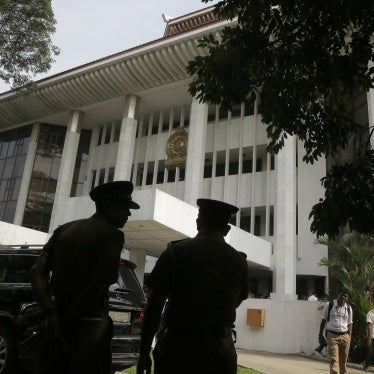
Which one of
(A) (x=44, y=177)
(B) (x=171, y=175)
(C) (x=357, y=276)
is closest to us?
(C) (x=357, y=276)

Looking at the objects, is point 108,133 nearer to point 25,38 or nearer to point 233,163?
point 233,163

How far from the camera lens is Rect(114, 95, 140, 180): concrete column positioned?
2578 centimetres

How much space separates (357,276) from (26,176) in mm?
25291

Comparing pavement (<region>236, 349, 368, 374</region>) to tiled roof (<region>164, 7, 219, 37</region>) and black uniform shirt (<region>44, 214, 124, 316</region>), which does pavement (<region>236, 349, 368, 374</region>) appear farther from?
tiled roof (<region>164, 7, 219, 37</region>)

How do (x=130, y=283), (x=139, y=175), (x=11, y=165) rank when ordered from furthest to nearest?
(x=11, y=165) → (x=139, y=175) → (x=130, y=283)

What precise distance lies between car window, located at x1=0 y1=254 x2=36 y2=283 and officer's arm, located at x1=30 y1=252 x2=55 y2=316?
10.2 ft

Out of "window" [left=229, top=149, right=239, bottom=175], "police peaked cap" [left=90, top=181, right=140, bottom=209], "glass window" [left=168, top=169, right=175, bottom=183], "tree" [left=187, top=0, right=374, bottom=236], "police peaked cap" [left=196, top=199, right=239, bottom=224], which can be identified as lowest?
"police peaked cap" [left=196, top=199, right=239, bottom=224]

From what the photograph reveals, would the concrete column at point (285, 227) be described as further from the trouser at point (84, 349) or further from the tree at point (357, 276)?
the trouser at point (84, 349)

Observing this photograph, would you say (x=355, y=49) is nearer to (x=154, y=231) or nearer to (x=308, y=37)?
(x=308, y=37)

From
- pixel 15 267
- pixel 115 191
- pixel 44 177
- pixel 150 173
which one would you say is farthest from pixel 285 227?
pixel 115 191

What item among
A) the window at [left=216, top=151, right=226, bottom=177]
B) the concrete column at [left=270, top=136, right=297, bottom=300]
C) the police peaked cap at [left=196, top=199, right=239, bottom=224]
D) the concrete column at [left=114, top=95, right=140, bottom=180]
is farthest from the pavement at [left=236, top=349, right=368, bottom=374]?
the concrete column at [left=114, top=95, right=140, bottom=180]

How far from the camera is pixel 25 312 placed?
505 centimetres

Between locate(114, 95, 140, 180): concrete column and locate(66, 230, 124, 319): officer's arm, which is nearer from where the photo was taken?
locate(66, 230, 124, 319): officer's arm

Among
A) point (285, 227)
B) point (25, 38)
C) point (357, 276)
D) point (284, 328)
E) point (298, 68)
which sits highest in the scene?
point (25, 38)
